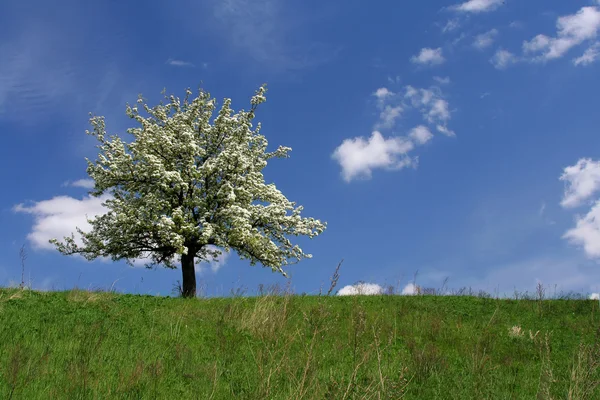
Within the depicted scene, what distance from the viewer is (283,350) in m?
9.86

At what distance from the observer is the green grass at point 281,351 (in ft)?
20.9

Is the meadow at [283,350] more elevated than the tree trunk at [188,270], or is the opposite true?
the tree trunk at [188,270]

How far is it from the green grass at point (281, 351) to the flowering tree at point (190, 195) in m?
7.24

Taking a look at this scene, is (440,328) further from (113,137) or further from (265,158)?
(113,137)

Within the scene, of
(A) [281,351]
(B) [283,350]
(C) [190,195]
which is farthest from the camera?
(C) [190,195]

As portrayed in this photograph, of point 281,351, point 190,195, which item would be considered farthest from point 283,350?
point 190,195

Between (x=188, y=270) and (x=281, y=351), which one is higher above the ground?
(x=188, y=270)

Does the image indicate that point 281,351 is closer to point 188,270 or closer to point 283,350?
point 283,350

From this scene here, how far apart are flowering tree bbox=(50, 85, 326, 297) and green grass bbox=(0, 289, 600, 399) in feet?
23.7

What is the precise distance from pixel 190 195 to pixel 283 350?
16.5 m

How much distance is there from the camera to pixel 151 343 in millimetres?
9750

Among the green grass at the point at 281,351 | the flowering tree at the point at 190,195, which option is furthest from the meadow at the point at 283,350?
the flowering tree at the point at 190,195

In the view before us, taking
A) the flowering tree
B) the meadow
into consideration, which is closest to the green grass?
the meadow

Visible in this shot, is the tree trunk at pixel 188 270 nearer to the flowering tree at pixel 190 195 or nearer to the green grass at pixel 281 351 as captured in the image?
the flowering tree at pixel 190 195
